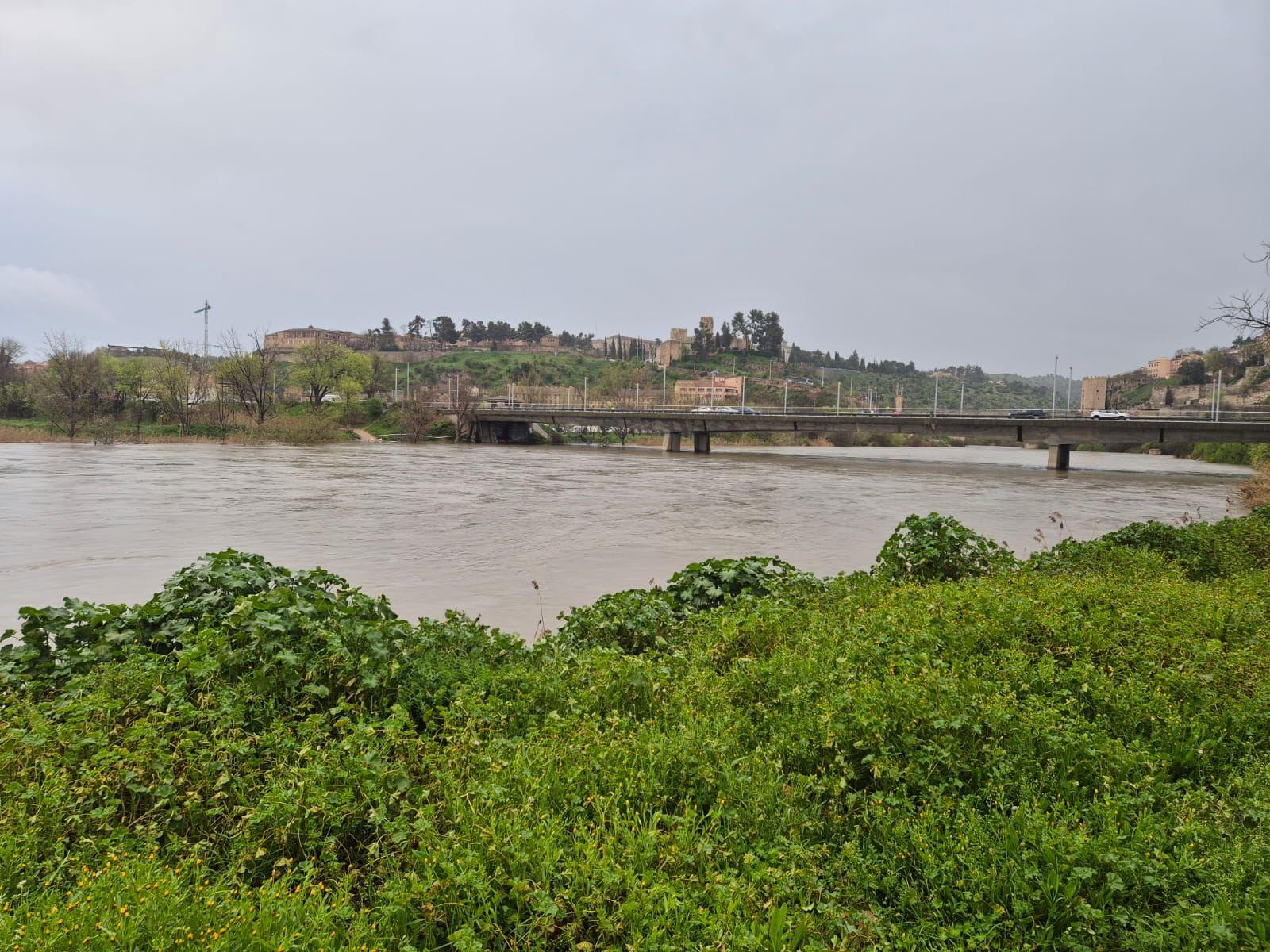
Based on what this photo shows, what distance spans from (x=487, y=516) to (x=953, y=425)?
43.7m

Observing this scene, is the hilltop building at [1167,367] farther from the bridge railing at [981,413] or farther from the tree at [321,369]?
the tree at [321,369]

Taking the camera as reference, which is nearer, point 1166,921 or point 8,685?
point 1166,921

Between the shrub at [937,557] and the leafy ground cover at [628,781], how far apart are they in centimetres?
326

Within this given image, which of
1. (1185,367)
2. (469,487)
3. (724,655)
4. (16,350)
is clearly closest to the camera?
(724,655)

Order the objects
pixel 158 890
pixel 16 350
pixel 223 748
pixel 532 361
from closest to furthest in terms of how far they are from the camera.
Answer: pixel 158 890
pixel 223 748
pixel 16 350
pixel 532 361

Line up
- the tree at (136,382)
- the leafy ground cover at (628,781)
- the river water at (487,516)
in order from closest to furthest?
the leafy ground cover at (628,781), the river water at (487,516), the tree at (136,382)

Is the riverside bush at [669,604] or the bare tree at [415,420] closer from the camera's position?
the riverside bush at [669,604]

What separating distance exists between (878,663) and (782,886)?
8.64 feet

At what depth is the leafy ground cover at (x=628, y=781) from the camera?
9.82ft

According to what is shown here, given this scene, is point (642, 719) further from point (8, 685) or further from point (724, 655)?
point (8, 685)

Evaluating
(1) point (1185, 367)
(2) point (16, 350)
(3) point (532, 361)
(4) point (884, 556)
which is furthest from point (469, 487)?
(3) point (532, 361)

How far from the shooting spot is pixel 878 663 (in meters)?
5.45

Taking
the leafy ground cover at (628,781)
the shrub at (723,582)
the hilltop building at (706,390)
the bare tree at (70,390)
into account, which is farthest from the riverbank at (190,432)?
the hilltop building at (706,390)

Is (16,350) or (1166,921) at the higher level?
(16,350)
